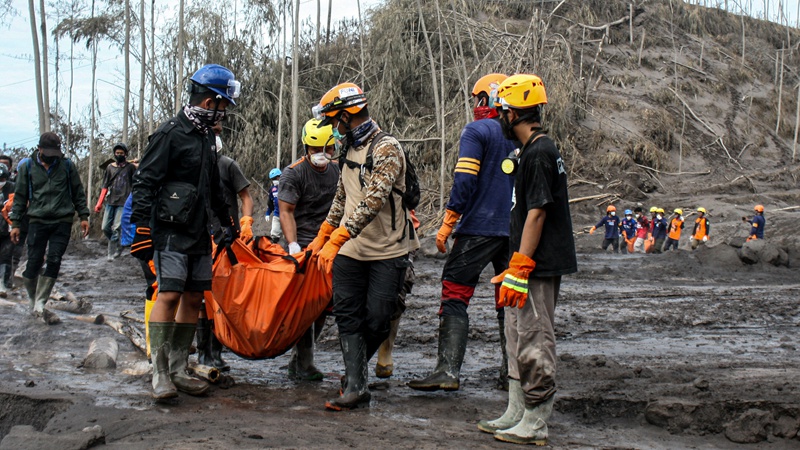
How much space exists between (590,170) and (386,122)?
7668 millimetres

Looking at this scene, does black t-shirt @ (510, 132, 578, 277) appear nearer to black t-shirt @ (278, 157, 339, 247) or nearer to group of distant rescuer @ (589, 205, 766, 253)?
black t-shirt @ (278, 157, 339, 247)

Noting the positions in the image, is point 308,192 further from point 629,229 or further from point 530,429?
point 629,229

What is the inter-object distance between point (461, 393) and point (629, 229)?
20.7 m

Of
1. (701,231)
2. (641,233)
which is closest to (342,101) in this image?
(701,231)

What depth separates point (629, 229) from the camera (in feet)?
81.8

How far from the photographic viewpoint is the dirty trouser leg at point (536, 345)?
13.4ft

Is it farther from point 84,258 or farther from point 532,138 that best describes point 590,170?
point 532,138

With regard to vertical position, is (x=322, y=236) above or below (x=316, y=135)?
below

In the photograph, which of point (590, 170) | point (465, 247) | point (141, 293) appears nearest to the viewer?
point (465, 247)

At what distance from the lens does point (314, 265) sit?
5.47m

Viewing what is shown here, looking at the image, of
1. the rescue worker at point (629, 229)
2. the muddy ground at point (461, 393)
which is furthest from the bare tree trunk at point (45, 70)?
the rescue worker at point (629, 229)

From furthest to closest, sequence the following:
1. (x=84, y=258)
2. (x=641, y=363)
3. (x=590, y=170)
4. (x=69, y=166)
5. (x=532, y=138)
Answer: (x=590, y=170)
(x=84, y=258)
(x=69, y=166)
(x=641, y=363)
(x=532, y=138)

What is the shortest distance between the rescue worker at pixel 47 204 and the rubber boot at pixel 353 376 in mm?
4108

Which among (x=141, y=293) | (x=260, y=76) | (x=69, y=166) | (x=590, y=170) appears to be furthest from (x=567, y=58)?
(x=69, y=166)
